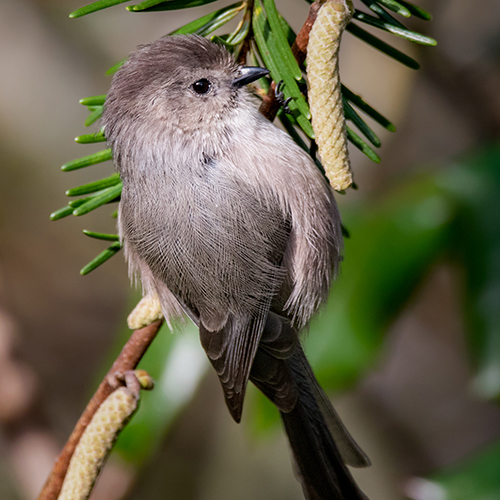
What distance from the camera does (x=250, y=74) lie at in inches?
51.5

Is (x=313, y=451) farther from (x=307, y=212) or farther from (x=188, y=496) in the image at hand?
(x=188, y=496)

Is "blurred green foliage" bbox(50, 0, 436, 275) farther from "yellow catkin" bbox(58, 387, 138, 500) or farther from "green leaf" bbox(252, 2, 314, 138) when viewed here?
"yellow catkin" bbox(58, 387, 138, 500)

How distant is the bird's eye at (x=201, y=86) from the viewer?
154 cm

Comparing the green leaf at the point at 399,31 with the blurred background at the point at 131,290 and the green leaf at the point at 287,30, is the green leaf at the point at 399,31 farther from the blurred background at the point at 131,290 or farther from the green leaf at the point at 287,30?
the blurred background at the point at 131,290

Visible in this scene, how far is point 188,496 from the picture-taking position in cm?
335

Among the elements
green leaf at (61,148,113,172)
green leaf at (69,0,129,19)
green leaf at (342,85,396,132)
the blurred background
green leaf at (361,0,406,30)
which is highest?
green leaf at (361,0,406,30)

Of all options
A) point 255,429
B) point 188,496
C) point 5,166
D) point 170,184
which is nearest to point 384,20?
point 170,184

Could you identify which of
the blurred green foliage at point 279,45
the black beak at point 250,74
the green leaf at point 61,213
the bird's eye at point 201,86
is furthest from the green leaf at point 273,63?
the green leaf at point 61,213

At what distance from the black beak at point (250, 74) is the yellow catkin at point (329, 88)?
263mm

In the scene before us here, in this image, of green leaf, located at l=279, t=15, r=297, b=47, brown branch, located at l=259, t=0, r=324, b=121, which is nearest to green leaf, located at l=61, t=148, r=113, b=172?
brown branch, located at l=259, t=0, r=324, b=121

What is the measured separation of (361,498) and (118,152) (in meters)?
1.11

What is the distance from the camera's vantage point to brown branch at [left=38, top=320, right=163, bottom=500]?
3.77 feet

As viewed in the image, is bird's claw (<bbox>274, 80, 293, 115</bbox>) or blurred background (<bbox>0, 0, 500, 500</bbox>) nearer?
bird's claw (<bbox>274, 80, 293, 115</bbox>)

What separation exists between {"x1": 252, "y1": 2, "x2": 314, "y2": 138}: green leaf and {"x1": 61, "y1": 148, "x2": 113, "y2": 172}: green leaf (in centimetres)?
44
